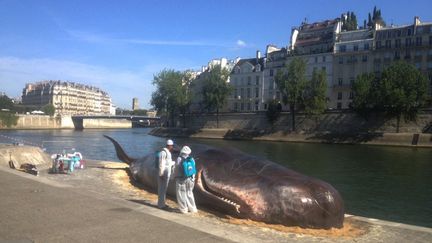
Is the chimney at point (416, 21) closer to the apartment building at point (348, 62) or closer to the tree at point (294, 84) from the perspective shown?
the apartment building at point (348, 62)

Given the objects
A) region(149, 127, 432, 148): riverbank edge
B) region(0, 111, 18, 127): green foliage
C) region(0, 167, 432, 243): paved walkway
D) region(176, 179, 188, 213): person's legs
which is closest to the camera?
region(0, 167, 432, 243): paved walkway

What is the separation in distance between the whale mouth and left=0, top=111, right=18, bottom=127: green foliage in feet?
448

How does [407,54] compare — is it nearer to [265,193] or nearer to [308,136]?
[308,136]

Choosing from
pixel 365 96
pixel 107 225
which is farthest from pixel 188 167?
pixel 365 96

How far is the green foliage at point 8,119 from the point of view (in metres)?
136

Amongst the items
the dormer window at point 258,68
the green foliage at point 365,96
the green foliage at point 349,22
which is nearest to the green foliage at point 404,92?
the green foliage at point 365,96

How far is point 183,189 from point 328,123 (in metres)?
76.1

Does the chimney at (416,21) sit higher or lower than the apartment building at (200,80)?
higher

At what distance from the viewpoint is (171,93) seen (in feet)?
381

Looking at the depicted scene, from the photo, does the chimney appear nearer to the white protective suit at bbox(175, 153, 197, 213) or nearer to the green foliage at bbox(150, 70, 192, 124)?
the green foliage at bbox(150, 70, 192, 124)

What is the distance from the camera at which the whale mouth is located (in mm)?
12366

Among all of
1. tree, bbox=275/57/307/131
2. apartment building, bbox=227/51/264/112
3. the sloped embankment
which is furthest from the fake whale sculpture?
apartment building, bbox=227/51/264/112

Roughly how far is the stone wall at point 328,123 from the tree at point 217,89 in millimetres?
3282

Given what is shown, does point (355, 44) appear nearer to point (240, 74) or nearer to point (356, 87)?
point (356, 87)
